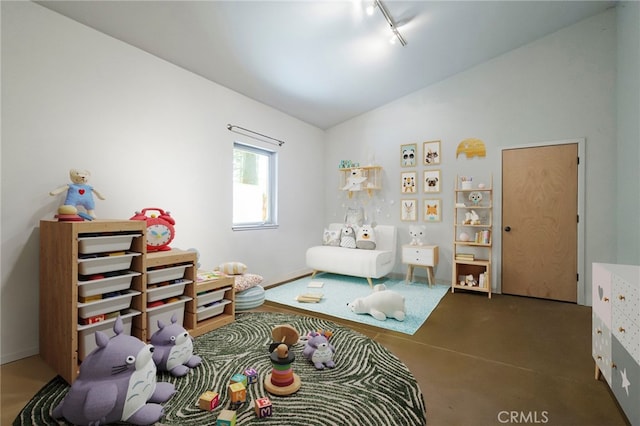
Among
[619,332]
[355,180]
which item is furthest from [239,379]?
[355,180]

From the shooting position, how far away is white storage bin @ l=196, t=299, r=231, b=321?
2.46m

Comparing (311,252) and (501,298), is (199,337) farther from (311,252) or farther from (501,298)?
(501,298)

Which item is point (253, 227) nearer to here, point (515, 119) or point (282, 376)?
point (282, 376)

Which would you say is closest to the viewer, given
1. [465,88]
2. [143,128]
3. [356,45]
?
[143,128]

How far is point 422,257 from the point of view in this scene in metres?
3.96

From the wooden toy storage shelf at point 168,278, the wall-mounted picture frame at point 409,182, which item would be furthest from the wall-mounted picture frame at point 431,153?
the wooden toy storage shelf at point 168,278

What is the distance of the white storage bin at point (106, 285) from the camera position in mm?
1754

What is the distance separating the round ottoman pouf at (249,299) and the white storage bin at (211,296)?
29 cm

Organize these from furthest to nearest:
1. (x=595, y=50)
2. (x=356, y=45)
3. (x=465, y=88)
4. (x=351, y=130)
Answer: (x=351, y=130)
(x=465, y=88)
(x=595, y=50)
(x=356, y=45)

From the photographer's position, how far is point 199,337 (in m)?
2.32

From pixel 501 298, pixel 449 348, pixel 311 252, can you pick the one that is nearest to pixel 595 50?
pixel 501 298

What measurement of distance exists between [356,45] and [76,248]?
290 cm

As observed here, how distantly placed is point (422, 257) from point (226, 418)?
3.20 metres

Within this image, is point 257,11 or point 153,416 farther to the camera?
point 257,11
